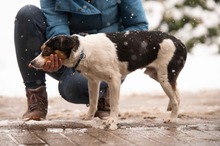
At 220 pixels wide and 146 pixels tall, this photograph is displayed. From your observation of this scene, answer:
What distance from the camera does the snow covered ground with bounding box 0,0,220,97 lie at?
31.3 ft

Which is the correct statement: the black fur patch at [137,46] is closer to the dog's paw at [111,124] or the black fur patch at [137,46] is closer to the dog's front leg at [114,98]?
the dog's front leg at [114,98]

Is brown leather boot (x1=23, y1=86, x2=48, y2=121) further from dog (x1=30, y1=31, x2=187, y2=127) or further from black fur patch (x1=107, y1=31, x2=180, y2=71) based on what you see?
black fur patch (x1=107, y1=31, x2=180, y2=71)

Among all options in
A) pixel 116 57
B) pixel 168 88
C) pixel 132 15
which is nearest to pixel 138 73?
pixel 132 15

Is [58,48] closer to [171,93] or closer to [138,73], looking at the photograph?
[171,93]

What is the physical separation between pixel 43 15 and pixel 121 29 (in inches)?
27.6

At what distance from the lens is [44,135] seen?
3523 millimetres

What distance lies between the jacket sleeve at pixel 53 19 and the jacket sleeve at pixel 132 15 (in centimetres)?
49

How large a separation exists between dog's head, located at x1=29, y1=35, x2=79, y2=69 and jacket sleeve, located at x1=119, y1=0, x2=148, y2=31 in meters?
0.89

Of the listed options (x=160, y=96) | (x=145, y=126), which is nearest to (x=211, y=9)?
(x=160, y=96)

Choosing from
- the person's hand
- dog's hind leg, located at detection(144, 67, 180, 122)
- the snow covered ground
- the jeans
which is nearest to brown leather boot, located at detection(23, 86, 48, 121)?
the jeans

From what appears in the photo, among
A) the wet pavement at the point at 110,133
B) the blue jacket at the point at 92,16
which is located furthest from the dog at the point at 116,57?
the blue jacket at the point at 92,16

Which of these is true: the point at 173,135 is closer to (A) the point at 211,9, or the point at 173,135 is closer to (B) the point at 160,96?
(B) the point at 160,96

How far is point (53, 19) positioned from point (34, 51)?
1.01ft

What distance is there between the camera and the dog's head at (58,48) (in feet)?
12.7
